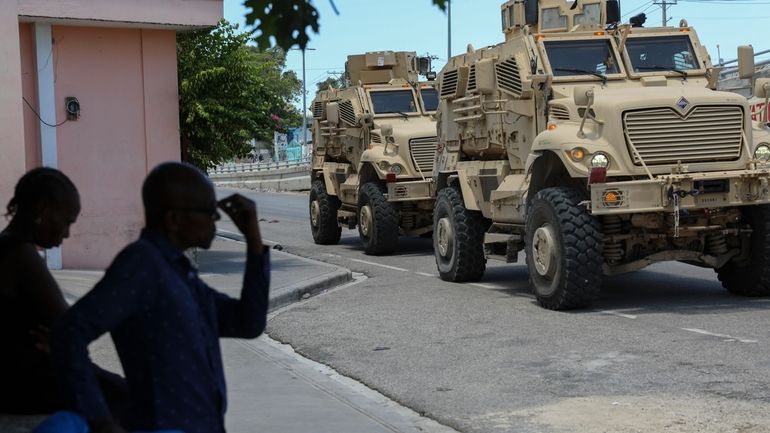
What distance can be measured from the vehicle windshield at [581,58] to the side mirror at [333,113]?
815cm

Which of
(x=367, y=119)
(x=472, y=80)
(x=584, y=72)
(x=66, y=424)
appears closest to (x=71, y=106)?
(x=472, y=80)

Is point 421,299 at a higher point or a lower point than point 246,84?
lower

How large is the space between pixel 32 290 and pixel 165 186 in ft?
2.40

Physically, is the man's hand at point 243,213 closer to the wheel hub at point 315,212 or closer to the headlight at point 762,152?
the headlight at point 762,152

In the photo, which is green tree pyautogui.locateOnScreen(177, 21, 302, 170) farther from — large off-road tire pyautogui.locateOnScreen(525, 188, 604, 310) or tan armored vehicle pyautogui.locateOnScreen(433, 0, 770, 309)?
large off-road tire pyautogui.locateOnScreen(525, 188, 604, 310)

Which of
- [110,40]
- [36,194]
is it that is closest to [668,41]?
[110,40]

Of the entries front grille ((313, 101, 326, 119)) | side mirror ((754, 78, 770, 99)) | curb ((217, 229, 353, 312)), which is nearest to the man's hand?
curb ((217, 229, 353, 312))

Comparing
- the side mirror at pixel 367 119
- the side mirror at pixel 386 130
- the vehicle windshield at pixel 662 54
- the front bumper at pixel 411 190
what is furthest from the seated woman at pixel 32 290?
the side mirror at pixel 367 119

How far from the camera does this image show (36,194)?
4141 mm

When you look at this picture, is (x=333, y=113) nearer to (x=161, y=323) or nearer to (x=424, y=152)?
(x=424, y=152)

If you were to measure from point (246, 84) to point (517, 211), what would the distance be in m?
6.80

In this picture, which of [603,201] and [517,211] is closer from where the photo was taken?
[603,201]

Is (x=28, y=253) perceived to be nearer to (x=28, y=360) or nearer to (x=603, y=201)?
(x=28, y=360)

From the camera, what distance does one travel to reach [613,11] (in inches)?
543
